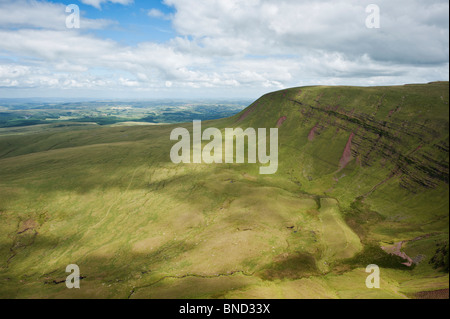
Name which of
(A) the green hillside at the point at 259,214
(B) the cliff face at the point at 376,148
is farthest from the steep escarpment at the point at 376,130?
(A) the green hillside at the point at 259,214

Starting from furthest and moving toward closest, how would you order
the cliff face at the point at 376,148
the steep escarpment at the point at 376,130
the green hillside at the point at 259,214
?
the steep escarpment at the point at 376,130 → the cliff face at the point at 376,148 → the green hillside at the point at 259,214

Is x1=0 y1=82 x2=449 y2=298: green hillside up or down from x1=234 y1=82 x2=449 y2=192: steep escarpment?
down

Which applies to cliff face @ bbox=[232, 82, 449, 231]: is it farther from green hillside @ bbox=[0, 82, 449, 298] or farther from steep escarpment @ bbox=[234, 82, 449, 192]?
green hillside @ bbox=[0, 82, 449, 298]

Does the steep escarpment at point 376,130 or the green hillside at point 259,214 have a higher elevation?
the steep escarpment at point 376,130

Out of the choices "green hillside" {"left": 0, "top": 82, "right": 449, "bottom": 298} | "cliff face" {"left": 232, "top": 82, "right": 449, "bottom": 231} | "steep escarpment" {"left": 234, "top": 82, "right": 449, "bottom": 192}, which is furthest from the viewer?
"steep escarpment" {"left": 234, "top": 82, "right": 449, "bottom": 192}

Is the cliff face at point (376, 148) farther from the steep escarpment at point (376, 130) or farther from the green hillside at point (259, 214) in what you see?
the green hillside at point (259, 214)

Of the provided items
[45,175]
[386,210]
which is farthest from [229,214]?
[45,175]

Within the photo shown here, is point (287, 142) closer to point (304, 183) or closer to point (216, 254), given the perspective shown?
point (304, 183)

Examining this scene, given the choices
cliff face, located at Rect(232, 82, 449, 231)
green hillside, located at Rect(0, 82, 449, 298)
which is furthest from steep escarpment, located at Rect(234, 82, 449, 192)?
green hillside, located at Rect(0, 82, 449, 298)

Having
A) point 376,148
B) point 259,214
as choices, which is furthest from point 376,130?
point 259,214
